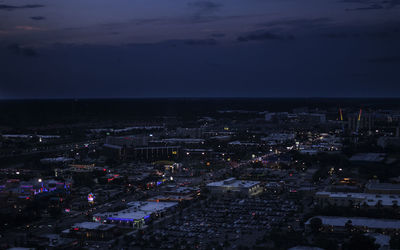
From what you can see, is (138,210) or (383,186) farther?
(383,186)

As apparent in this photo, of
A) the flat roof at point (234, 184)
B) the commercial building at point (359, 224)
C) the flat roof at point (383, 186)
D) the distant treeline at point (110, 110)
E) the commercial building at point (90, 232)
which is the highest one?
the distant treeline at point (110, 110)

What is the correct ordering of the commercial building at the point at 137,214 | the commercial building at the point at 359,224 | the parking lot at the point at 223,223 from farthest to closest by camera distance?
the commercial building at the point at 137,214 → the commercial building at the point at 359,224 → the parking lot at the point at 223,223

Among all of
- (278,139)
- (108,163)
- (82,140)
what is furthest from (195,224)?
(82,140)

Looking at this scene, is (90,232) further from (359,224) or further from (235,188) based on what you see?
(359,224)

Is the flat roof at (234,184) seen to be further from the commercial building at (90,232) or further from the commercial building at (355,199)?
the commercial building at (90,232)

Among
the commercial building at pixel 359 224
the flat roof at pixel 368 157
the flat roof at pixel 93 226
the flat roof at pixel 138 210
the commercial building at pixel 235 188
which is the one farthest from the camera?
the flat roof at pixel 368 157

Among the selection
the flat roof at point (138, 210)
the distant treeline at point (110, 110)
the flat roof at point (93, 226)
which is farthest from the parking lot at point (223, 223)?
the distant treeline at point (110, 110)

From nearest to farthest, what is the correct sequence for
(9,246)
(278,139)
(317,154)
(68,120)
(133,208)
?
(9,246) < (133,208) < (317,154) < (278,139) < (68,120)

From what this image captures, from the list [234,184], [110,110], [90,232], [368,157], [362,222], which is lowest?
[90,232]

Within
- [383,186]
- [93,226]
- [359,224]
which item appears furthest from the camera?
[383,186]

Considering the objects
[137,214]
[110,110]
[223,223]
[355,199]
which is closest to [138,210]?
[137,214]

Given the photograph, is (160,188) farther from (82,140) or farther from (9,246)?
(82,140)
